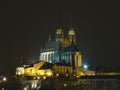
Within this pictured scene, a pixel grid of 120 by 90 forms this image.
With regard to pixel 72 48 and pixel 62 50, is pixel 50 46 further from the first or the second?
pixel 72 48

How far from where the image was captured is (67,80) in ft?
282

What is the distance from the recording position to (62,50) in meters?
104

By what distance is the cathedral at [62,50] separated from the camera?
10138 centimetres

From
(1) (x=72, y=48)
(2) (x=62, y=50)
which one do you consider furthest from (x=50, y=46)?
(1) (x=72, y=48)

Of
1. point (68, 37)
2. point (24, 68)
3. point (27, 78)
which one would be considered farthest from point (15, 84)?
point (68, 37)

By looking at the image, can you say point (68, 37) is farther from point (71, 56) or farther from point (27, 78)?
point (27, 78)

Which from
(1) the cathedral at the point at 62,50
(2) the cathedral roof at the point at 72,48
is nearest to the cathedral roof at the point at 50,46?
(1) the cathedral at the point at 62,50

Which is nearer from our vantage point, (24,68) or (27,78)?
(27,78)

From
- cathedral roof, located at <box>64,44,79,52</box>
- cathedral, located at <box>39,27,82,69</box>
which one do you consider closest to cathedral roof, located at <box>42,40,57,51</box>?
cathedral, located at <box>39,27,82,69</box>

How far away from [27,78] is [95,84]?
13.8 metres

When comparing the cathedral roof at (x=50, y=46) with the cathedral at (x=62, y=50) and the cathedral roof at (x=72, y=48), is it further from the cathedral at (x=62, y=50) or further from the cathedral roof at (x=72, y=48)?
the cathedral roof at (x=72, y=48)

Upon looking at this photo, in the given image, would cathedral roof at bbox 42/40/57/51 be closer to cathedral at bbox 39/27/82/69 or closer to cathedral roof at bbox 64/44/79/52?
cathedral at bbox 39/27/82/69

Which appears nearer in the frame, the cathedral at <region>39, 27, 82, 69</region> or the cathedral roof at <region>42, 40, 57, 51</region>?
the cathedral at <region>39, 27, 82, 69</region>

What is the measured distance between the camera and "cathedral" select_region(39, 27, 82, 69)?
10138 cm
